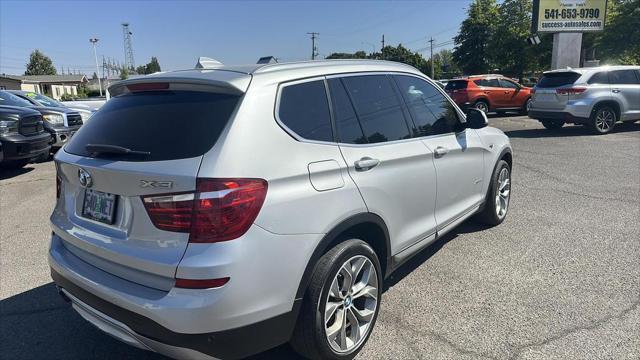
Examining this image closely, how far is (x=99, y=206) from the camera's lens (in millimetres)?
2496

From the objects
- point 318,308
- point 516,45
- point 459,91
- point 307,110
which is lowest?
point 318,308

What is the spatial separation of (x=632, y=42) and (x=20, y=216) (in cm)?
3519

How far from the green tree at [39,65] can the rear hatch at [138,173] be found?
11256cm

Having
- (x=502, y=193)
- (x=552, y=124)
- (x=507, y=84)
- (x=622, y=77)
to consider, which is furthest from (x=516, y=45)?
(x=502, y=193)

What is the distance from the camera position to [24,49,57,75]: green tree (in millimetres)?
96688

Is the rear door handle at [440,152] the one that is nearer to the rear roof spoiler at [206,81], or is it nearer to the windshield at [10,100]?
the rear roof spoiler at [206,81]

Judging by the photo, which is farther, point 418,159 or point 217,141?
point 418,159

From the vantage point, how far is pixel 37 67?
317 ft

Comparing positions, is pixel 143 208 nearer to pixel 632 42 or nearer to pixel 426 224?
pixel 426 224

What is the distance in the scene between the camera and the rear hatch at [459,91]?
17.6m

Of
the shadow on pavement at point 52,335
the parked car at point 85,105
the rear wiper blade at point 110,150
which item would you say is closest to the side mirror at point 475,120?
the shadow on pavement at point 52,335

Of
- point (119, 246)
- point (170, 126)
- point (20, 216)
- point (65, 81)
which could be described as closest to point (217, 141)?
point (170, 126)

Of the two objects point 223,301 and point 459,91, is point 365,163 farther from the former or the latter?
point 459,91

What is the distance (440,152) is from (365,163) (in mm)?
1119
